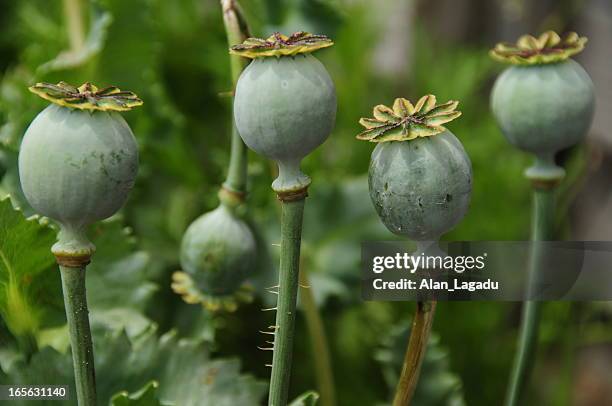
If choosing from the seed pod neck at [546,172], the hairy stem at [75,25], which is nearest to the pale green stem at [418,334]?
the seed pod neck at [546,172]

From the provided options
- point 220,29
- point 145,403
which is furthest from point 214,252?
point 220,29

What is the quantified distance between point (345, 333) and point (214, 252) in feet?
1.14

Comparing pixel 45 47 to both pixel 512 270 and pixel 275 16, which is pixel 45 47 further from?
pixel 512 270

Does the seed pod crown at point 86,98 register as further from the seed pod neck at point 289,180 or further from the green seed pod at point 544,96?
the green seed pod at point 544,96

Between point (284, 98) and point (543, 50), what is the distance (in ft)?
0.55

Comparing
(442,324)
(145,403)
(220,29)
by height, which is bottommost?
(442,324)

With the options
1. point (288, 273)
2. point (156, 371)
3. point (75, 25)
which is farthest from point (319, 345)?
point (75, 25)

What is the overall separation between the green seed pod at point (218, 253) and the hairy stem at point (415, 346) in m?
0.13

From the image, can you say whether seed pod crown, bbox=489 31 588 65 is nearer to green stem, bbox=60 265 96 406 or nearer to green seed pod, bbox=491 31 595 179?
green seed pod, bbox=491 31 595 179

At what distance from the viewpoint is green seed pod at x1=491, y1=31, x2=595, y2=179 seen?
0.43m

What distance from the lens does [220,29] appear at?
1004mm

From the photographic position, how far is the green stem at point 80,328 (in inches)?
14.5

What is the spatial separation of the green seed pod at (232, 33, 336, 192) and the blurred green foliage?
163 millimetres

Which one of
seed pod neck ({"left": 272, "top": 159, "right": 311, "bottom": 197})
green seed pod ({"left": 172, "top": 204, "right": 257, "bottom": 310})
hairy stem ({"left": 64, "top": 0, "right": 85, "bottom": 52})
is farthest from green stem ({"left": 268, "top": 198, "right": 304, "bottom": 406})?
hairy stem ({"left": 64, "top": 0, "right": 85, "bottom": 52})
